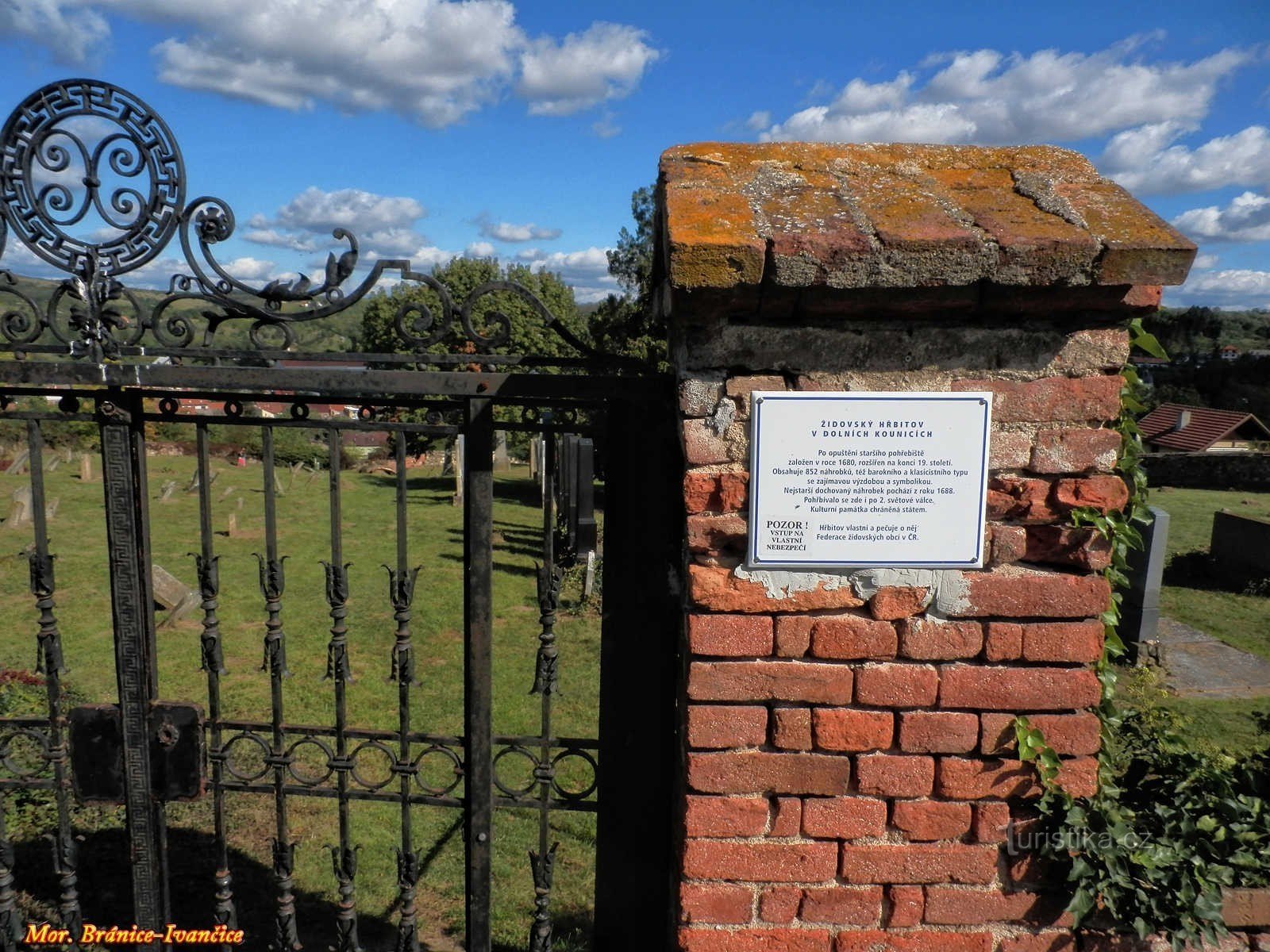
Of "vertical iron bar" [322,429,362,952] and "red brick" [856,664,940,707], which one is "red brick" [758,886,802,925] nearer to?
"red brick" [856,664,940,707]

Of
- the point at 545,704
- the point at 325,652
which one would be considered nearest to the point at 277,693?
the point at 545,704

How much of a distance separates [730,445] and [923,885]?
1314mm

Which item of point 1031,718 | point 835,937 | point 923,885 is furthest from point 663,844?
point 1031,718

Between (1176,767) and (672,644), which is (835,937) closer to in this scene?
(672,644)

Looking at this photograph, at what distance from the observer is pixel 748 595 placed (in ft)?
7.44

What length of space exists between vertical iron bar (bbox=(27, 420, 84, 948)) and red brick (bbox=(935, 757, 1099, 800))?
8.75 feet

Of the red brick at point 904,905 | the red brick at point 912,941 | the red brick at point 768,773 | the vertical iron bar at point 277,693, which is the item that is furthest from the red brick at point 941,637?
the vertical iron bar at point 277,693

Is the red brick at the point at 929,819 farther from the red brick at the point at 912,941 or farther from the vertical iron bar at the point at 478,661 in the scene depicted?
the vertical iron bar at the point at 478,661

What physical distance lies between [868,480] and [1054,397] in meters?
0.50

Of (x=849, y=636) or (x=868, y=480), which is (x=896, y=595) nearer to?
(x=849, y=636)

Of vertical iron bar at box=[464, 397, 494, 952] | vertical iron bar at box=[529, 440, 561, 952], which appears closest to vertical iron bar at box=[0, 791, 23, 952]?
vertical iron bar at box=[464, 397, 494, 952]

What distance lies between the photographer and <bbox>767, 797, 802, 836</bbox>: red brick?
2340 millimetres

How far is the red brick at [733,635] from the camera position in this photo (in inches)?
89.0

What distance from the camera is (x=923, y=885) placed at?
2.38 meters
